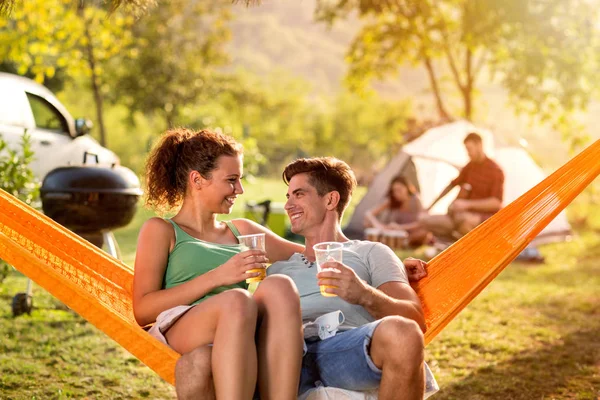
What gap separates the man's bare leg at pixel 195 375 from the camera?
2.03 m

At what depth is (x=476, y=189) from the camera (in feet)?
22.6

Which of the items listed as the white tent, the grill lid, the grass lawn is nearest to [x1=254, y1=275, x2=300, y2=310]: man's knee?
the grass lawn

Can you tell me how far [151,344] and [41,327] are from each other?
2.30 meters

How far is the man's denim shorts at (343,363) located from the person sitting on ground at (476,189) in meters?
4.72

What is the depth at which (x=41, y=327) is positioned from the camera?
13.8 ft

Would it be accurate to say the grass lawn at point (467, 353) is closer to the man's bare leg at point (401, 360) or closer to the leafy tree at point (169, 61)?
the man's bare leg at point (401, 360)

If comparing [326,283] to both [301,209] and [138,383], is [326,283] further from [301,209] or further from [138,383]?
[138,383]

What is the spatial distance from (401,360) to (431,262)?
75cm

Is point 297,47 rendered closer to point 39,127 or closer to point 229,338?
point 39,127

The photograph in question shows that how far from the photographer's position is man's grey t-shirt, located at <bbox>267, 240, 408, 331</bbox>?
234 centimetres

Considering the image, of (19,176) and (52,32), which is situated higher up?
(52,32)

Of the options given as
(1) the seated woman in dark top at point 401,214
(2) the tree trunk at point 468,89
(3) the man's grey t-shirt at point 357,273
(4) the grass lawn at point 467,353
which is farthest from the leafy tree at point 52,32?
(3) the man's grey t-shirt at point 357,273

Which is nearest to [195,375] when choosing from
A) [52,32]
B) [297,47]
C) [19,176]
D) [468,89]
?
[19,176]

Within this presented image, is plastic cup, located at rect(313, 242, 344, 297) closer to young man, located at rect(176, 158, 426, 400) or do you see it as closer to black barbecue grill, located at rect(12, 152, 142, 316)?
young man, located at rect(176, 158, 426, 400)
